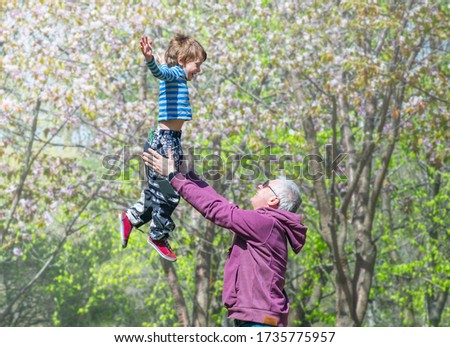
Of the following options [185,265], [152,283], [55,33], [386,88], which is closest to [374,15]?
[386,88]

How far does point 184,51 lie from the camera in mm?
5398

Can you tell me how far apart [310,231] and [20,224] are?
23.5 ft

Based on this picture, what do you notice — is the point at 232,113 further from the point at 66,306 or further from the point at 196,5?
the point at 66,306

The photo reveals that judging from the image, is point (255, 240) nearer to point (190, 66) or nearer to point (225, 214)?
point (225, 214)

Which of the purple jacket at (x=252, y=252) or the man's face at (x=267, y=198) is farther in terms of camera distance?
the man's face at (x=267, y=198)

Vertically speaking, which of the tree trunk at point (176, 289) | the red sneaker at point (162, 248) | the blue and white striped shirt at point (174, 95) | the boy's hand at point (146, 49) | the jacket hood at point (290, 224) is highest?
the boy's hand at point (146, 49)

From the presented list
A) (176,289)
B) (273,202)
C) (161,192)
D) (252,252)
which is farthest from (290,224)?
(176,289)

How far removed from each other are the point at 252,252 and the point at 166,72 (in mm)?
1381

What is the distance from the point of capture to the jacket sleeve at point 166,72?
5047 millimetres

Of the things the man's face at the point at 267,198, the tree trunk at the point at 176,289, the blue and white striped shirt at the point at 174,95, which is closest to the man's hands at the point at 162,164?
the blue and white striped shirt at the point at 174,95

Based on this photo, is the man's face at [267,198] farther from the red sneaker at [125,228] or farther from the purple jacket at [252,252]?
the red sneaker at [125,228]

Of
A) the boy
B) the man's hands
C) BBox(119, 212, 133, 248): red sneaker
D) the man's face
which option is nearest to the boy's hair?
the boy

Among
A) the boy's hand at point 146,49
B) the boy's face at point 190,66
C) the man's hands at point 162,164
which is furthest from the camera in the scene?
the boy's face at point 190,66

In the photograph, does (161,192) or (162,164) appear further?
(161,192)
